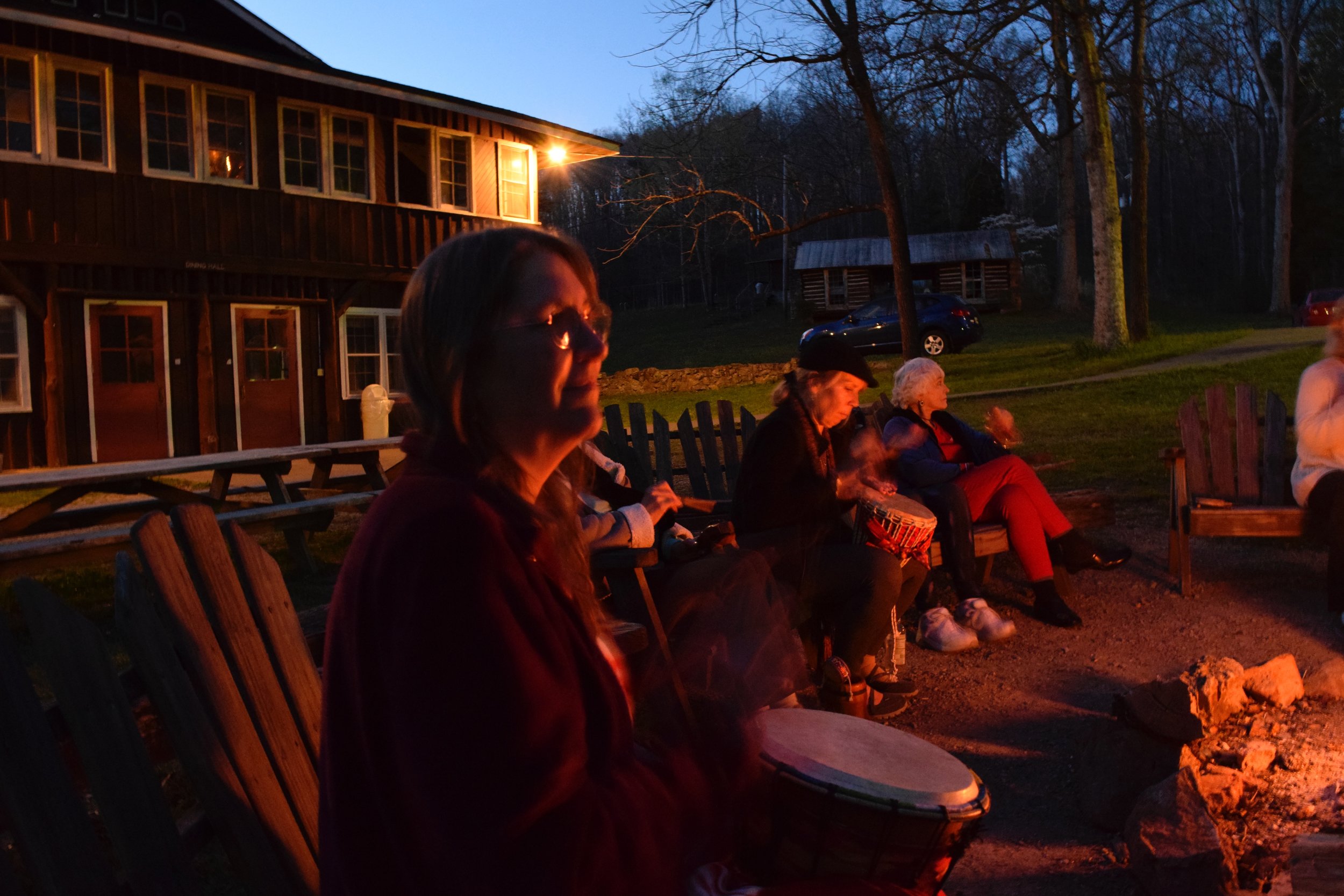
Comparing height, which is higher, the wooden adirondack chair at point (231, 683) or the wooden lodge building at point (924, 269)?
the wooden lodge building at point (924, 269)

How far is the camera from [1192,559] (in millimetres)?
6934

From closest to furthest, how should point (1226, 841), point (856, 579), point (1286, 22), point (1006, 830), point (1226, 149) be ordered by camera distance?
point (1226, 841), point (1006, 830), point (856, 579), point (1286, 22), point (1226, 149)

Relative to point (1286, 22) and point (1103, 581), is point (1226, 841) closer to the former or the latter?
point (1103, 581)

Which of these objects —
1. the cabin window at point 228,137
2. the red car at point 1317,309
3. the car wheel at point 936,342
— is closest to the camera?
the cabin window at point 228,137

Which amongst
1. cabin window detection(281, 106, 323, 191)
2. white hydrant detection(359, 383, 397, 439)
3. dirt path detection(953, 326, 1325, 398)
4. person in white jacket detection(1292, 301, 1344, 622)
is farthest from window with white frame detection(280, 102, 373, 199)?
person in white jacket detection(1292, 301, 1344, 622)

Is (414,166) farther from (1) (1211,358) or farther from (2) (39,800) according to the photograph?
(2) (39,800)

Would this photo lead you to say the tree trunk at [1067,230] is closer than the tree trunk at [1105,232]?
No

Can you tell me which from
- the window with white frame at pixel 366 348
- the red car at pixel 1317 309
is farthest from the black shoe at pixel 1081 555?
the red car at pixel 1317 309

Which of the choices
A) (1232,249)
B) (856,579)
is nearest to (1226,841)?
(856,579)

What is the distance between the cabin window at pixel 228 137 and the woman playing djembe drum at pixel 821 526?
573 inches

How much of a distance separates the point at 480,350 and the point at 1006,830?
10.0 feet

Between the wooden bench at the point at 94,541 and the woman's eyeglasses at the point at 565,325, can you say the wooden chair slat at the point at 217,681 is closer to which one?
the woman's eyeglasses at the point at 565,325

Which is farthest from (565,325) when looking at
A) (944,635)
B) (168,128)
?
(168,128)

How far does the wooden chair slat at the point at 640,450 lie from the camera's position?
7594mm
